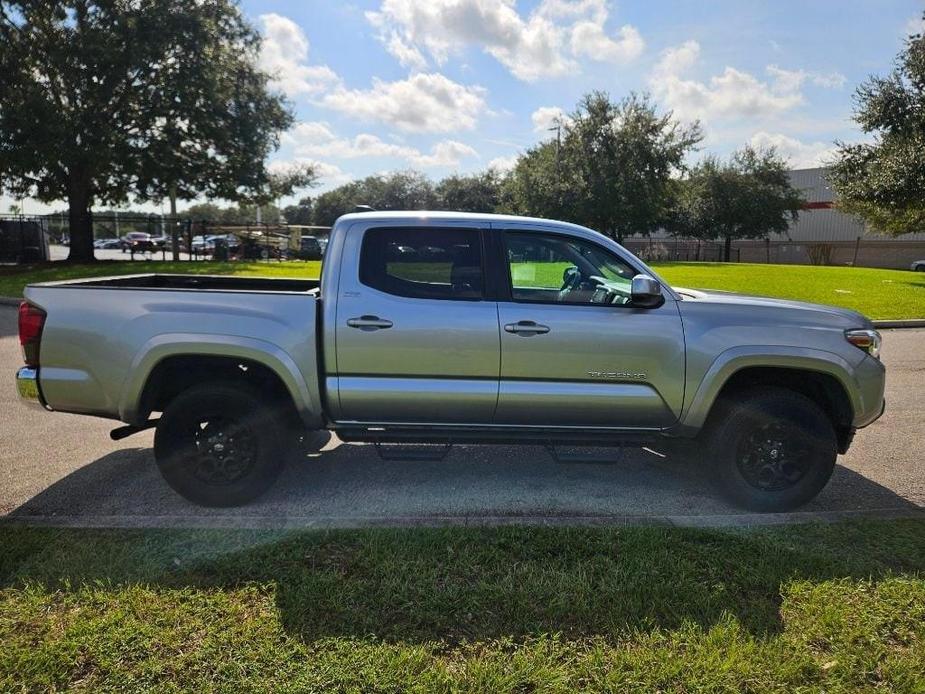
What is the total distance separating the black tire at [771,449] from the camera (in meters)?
4.05

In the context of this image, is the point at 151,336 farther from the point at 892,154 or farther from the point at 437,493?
the point at 892,154

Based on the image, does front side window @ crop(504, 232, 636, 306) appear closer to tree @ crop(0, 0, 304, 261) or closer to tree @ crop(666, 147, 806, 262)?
tree @ crop(0, 0, 304, 261)

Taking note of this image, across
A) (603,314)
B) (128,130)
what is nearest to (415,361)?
(603,314)

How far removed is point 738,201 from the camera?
52.2 metres

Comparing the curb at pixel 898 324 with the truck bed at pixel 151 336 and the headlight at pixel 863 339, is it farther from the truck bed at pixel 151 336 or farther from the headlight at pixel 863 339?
the truck bed at pixel 151 336

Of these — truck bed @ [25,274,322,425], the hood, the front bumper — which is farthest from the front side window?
the front bumper

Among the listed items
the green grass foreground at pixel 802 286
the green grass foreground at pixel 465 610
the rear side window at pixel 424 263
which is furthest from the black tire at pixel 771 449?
the green grass foreground at pixel 802 286

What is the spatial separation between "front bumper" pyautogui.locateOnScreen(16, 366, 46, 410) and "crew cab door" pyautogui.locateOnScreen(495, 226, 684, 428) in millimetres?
2980

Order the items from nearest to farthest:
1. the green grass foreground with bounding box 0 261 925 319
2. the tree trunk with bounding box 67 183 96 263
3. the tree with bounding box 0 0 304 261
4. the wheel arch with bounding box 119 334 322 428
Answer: the wheel arch with bounding box 119 334 322 428, the green grass foreground with bounding box 0 261 925 319, the tree with bounding box 0 0 304 261, the tree trunk with bounding box 67 183 96 263

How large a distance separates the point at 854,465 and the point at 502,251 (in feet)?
11.6

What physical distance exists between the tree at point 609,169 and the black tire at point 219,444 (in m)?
41.0

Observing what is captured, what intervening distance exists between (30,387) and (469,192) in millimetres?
72386

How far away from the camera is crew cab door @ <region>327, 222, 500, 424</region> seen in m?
3.96

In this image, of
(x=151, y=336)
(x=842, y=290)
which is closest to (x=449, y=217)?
(x=151, y=336)
